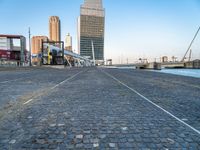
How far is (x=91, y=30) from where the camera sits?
169 m

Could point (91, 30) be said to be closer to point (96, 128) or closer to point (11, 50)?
point (11, 50)

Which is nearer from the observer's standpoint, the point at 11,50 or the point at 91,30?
the point at 11,50

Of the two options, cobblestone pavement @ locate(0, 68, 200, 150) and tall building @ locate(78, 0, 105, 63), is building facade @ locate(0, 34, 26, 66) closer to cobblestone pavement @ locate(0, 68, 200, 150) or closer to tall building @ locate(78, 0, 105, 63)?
tall building @ locate(78, 0, 105, 63)

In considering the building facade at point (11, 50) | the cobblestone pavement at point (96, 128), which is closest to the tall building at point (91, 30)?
the building facade at point (11, 50)

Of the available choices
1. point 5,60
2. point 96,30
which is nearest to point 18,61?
point 5,60

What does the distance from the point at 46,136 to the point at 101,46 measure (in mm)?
173984

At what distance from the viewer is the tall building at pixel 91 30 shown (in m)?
168

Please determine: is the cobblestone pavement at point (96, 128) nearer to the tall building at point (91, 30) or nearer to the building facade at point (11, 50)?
the building facade at point (11, 50)

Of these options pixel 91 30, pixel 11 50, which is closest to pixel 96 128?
pixel 11 50

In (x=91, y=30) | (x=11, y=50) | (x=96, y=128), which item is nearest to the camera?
(x=96, y=128)

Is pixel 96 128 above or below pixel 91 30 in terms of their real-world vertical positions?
below

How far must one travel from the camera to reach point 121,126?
4.12m

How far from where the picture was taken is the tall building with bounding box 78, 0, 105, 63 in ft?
550

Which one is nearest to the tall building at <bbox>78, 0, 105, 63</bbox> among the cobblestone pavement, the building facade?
the building facade
